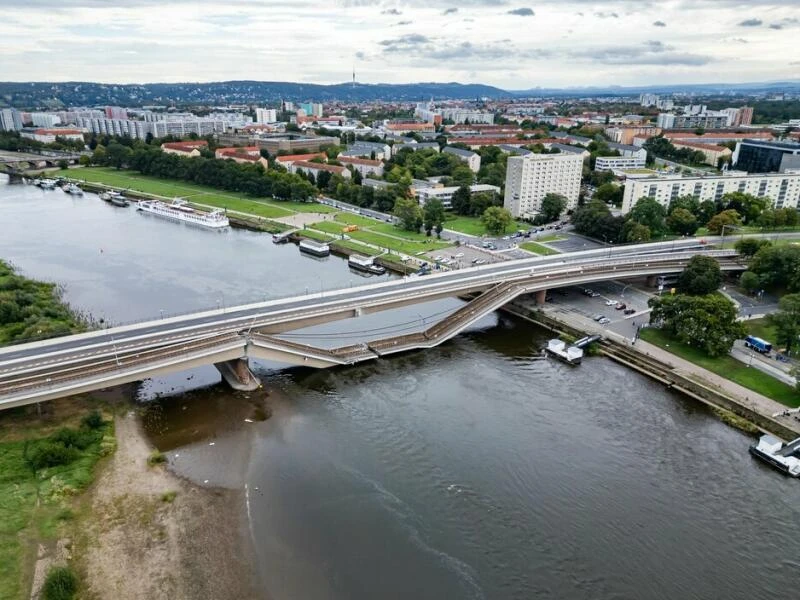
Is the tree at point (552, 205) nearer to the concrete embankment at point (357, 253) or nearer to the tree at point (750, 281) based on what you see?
the concrete embankment at point (357, 253)

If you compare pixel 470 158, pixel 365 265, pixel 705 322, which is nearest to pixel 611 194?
pixel 470 158

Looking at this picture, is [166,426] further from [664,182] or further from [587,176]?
[587,176]

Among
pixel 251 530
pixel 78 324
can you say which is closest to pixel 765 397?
pixel 251 530

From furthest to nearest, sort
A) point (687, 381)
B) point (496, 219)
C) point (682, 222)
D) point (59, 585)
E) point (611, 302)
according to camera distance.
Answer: point (496, 219) → point (682, 222) → point (611, 302) → point (687, 381) → point (59, 585)

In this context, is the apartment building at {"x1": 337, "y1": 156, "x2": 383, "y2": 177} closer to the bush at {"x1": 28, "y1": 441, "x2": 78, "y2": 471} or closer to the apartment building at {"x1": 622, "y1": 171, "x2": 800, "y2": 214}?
the apartment building at {"x1": 622, "y1": 171, "x2": 800, "y2": 214}

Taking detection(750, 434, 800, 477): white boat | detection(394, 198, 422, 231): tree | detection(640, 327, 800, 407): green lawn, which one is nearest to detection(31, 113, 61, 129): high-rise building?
detection(394, 198, 422, 231): tree

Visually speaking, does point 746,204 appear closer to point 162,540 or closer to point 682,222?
point 682,222

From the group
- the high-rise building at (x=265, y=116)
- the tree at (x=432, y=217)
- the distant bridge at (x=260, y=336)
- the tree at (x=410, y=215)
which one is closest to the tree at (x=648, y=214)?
the distant bridge at (x=260, y=336)
